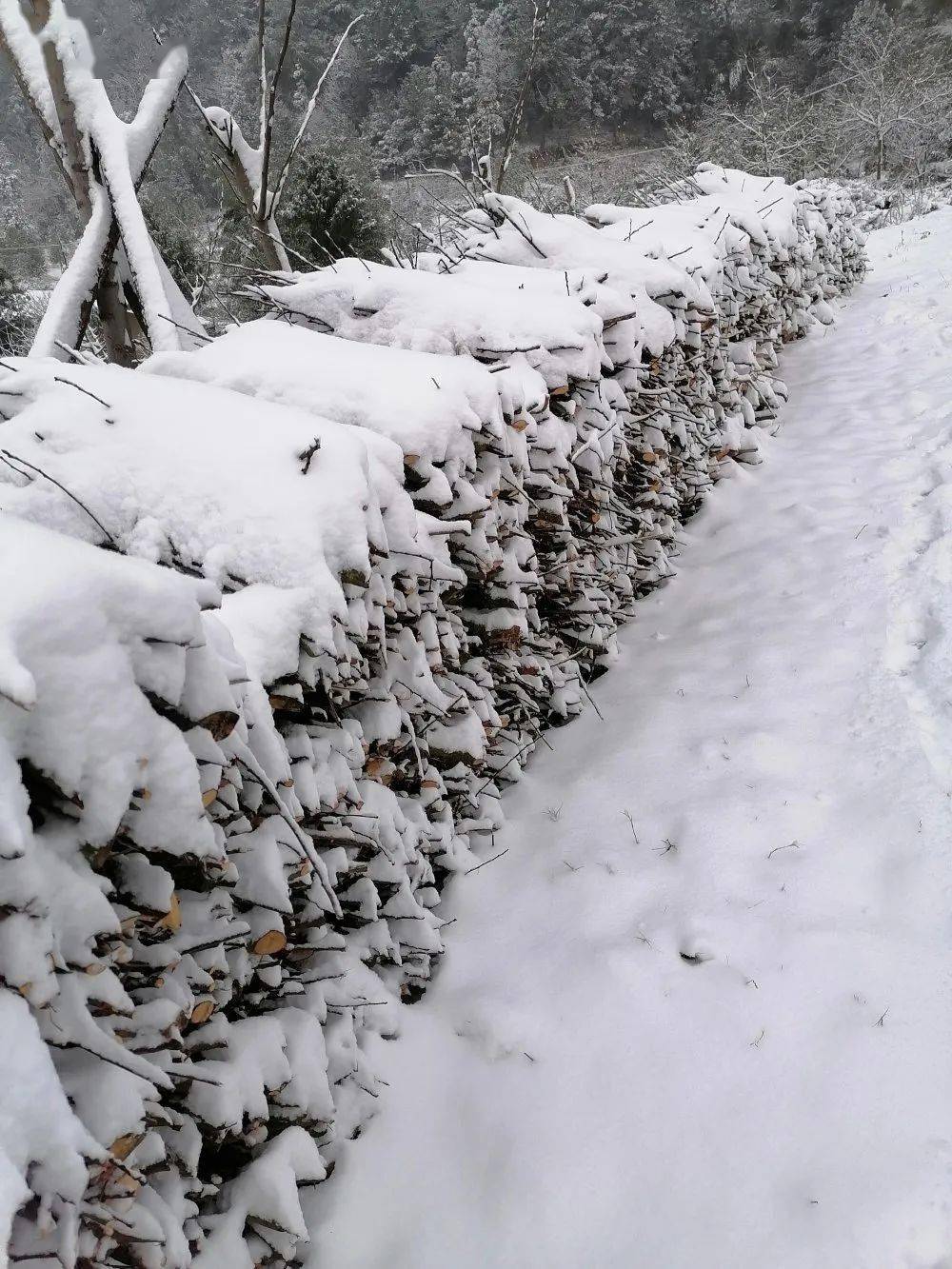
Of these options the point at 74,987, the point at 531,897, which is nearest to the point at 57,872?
the point at 74,987

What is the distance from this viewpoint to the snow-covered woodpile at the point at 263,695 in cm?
94

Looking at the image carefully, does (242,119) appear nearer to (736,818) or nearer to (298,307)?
(298,307)

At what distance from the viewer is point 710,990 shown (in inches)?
77.6

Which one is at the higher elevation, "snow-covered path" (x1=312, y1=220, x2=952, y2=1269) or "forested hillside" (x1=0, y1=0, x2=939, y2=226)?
"forested hillside" (x1=0, y1=0, x2=939, y2=226)

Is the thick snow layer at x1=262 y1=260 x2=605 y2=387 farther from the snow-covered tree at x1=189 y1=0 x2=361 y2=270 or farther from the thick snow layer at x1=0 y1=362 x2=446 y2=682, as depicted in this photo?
the thick snow layer at x1=0 y1=362 x2=446 y2=682

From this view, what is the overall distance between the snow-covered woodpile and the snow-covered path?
21 centimetres

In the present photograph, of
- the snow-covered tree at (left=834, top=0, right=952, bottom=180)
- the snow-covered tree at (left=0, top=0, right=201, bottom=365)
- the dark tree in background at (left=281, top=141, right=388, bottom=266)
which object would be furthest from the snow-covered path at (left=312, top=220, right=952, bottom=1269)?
the snow-covered tree at (left=834, top=0, right=952, bottom=180)

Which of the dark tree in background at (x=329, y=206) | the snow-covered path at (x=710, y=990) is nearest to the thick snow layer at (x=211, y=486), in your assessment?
the snow-covered path at (x=710, y=990)

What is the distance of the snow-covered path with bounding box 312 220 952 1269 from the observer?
1563 mm

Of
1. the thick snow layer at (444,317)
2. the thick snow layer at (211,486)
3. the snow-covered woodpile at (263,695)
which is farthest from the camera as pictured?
the thick snow layer at (444,317)

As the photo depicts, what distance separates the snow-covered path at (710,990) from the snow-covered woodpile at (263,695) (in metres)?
0.21

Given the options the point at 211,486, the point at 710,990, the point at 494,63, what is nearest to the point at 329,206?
the point at 211,486

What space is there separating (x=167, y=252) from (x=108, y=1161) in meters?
14.6

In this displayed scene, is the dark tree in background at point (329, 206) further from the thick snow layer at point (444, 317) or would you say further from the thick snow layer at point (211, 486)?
the thick snow layer at point (211, 486)
